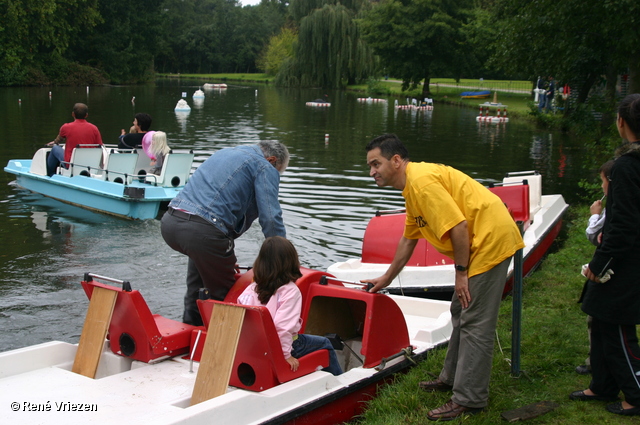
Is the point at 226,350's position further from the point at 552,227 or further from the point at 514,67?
the point at 514,67

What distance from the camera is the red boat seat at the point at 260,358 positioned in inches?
161

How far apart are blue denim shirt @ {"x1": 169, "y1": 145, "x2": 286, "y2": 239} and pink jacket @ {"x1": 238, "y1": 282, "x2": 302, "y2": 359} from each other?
67 centimetres

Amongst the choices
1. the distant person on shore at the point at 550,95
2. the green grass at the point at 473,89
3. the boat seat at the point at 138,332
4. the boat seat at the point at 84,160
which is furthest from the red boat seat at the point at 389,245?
the green grass at the point at 473,89

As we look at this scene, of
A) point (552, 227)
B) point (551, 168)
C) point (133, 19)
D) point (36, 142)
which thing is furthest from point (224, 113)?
point (133, 19)

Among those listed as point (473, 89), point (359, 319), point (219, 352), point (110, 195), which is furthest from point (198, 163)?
point (473, 89)

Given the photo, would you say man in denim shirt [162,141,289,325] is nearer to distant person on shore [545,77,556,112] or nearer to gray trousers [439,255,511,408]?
gray trousers [439,255,511,408]

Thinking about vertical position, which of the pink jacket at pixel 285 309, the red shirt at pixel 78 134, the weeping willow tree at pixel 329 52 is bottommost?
the pink jacket at pixel 285 309

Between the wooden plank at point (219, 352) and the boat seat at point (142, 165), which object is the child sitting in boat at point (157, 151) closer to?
the boat seat at point (142, 165)

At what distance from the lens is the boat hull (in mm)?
12297

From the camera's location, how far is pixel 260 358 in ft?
13.9

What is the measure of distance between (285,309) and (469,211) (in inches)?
52.9

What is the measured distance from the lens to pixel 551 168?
2009 cm

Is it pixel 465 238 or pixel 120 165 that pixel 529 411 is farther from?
pixel 120 165

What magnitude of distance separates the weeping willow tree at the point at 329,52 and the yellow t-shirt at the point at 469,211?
56.8 meters
